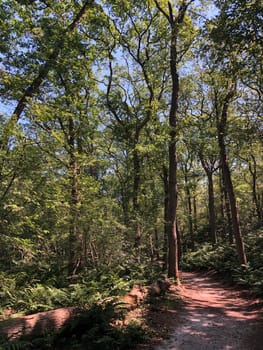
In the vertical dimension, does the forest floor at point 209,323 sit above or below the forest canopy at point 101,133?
below

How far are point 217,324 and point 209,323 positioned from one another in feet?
0.64

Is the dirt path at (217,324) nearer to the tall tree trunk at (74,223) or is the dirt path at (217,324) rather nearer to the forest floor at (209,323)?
the forest floor at (209,323)

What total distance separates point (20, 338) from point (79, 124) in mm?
10943

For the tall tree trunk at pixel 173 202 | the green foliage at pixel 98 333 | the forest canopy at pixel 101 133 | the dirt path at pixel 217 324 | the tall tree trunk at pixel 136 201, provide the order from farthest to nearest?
the tall tree trunk at pixel 136 201, the tall tree trunk at pixel 173 202, the forest canopy at pixel 101 133, the dirt path at pixel 217 324, the green foliage at pixel 98 333

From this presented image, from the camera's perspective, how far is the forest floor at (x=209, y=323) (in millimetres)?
Result: 5395

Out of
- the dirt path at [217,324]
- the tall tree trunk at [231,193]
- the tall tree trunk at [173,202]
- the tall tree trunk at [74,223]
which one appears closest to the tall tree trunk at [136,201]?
the tall tree trunk at [173,202]

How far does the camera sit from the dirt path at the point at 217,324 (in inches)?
211

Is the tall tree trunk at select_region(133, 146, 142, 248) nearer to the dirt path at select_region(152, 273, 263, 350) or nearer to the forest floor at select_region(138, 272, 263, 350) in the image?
the forest floor at select_region(138, 272, 263, 350)

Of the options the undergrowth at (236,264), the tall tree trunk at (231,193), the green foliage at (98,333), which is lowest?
the green foliage at (98,333)

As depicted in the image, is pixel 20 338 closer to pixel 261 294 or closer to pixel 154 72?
pixel 261 294

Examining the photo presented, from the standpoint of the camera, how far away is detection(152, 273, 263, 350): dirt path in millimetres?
5371

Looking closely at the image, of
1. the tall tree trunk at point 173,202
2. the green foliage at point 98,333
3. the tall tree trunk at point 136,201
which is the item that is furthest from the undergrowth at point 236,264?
the green foliage at point 98,333

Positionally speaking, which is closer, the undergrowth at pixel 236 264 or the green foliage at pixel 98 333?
the green foliage at pixel 98 333

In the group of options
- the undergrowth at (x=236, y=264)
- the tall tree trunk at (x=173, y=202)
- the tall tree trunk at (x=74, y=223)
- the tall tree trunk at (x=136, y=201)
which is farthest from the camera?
the tall tree trunk at (x=136, y=201)
